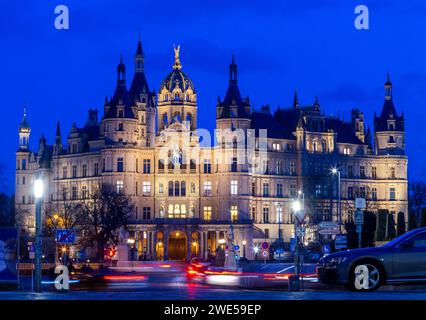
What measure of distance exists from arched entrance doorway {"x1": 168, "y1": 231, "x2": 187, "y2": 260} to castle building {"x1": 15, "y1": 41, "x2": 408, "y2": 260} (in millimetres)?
117

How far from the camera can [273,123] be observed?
5458 inches

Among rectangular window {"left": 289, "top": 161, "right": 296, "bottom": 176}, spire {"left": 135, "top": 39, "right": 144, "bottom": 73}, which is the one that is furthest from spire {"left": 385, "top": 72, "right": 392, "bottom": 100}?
spire {"left": 135, "top": 39, "right": 144, "bottom": 73}

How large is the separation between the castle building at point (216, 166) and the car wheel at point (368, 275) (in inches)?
3836

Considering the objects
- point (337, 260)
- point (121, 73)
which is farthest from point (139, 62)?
point (337, 260)

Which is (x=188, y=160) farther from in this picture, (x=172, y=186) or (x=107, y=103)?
(x=107, y=103)

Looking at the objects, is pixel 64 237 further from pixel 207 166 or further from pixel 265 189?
pixel 265 189

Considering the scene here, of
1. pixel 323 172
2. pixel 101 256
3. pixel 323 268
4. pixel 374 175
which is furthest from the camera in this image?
pixel 374 175

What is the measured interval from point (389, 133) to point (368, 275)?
406ft

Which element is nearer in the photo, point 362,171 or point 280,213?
point 280,213

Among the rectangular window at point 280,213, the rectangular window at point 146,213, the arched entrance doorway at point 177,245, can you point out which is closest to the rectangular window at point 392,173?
the rectangular window at point 280,213

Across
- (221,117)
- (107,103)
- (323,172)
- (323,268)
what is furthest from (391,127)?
(323,268)

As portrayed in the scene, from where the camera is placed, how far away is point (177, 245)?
5049 inches

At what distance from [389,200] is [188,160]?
31055mm

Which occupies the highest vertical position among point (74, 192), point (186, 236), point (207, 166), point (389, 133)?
point (389, 133)
